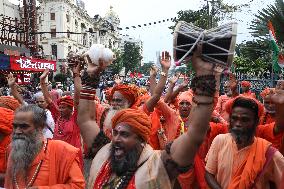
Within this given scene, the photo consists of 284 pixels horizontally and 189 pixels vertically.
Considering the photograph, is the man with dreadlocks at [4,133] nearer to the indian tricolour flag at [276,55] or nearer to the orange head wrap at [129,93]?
the orange head wrap at [129,93]

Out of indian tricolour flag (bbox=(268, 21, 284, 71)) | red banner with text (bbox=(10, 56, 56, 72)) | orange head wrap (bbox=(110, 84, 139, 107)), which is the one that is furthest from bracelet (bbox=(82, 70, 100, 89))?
red banner with text (bbox=(10, 56, 56, 72))

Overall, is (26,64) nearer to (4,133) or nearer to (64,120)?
(64,120)

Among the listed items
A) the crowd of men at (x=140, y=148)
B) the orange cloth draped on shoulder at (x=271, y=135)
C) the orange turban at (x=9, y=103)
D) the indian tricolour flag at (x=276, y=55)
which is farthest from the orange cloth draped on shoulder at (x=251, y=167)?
the indian tricolour flag at (x=276, y=55)

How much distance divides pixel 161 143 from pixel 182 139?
9.78 feet

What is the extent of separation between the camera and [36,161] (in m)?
3.05

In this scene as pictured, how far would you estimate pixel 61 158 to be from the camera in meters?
3.05

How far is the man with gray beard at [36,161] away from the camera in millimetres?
3006

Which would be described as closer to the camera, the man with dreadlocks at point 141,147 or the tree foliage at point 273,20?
the man with dreadlocks at point 141,147

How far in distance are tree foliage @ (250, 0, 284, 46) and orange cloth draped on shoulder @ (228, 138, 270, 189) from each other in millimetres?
6346

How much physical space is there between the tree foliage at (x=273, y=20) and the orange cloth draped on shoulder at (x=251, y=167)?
6346mm

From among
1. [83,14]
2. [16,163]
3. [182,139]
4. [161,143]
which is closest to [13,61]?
[161,143]

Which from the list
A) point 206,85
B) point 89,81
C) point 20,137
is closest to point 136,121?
point 89,81

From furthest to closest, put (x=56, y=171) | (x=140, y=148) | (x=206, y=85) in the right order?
(x=56, y=171)
(x=140, y=148)
(x=206, y=85)

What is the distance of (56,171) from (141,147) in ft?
2.57
